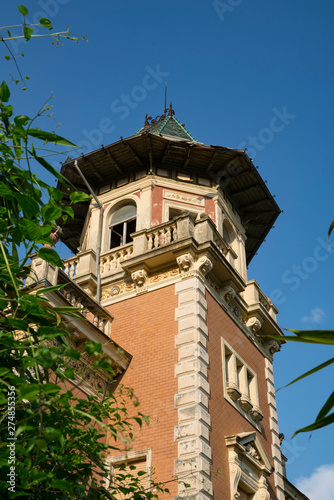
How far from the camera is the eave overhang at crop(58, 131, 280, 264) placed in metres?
19.8

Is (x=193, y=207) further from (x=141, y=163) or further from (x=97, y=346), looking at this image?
(x=97, y=346)

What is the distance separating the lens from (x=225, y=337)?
1608 centimetres

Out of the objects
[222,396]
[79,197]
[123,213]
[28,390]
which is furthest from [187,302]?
[28,390]

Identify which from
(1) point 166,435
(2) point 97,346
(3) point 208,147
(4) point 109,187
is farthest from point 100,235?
(2) point 97,346

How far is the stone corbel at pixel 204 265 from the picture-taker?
15.7 meters

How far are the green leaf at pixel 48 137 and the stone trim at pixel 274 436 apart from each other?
12.2 metres

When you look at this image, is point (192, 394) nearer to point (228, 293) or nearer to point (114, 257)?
point (228, 293)

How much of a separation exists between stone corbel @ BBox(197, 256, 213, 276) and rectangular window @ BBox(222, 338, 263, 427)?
175 centimetres

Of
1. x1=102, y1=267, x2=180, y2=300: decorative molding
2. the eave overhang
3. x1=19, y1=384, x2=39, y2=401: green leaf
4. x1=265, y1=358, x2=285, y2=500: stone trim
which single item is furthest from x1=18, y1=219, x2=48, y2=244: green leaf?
the eave overhang

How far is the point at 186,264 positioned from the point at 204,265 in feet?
1.43

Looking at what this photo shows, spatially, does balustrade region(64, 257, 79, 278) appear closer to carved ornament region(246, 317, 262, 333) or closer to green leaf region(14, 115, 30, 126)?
carved ornament region(246, 317, 262, 333)

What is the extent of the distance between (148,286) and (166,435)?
4.17 metres

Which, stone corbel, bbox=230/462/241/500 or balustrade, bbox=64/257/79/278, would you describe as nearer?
stone corbel, bbox=230/462/241/500

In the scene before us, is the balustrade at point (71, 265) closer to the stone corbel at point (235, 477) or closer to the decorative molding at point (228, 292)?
the decorative molding at point (228, 292)
